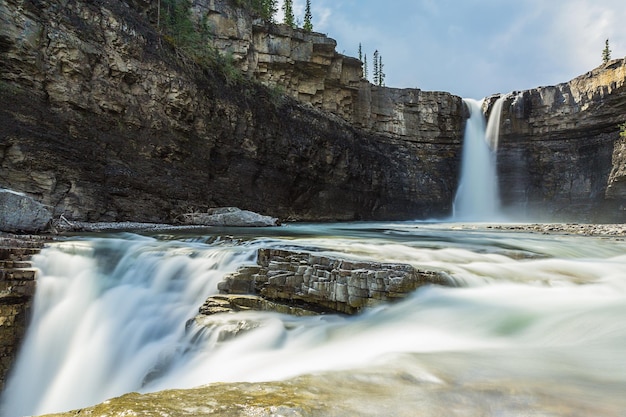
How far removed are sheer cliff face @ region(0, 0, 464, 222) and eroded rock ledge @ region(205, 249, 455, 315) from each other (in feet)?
30.2

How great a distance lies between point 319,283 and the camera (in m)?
4.77

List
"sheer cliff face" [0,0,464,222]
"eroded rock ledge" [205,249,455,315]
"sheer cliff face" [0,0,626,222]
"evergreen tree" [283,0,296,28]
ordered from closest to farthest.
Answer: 1. "eroded rock ledge" [205,249,455,315]
2. "sheer cliff face" [0,0,464,222]
3. "sheer cliff face" [0,0,626,222]
4. "evergreen tree" [283,0,296,28]

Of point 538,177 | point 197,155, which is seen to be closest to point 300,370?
point 197,155

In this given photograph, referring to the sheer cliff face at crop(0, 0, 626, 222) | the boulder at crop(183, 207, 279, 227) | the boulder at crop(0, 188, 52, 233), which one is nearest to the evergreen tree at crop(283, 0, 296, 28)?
the sheer cliff face at crop(0, 0, 626, 222)

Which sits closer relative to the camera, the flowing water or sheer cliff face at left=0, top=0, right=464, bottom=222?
the flowing water

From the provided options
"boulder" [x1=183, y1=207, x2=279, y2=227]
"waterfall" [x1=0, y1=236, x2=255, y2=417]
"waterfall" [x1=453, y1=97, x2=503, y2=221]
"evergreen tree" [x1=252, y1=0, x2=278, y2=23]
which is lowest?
"waterfall" [x1=0, y1=236, x2=255, y2=417]

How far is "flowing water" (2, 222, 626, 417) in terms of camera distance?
7.22 feet

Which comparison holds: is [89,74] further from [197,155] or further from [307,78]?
[307,78]

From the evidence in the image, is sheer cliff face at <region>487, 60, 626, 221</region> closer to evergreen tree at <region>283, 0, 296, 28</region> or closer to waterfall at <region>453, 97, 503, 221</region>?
waterfall at <region>453, 97, 503, 221</region>

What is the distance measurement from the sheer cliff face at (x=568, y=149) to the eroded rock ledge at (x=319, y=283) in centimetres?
2289

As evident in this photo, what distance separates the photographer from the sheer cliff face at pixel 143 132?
10.5 m

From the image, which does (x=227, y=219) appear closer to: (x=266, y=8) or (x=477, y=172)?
(x=266, y=8)

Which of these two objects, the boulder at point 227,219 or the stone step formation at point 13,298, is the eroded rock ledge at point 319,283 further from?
the boulder at point 227,219

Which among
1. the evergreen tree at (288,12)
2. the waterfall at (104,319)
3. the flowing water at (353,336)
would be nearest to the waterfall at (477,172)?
the evergreen tree at (288,12)
